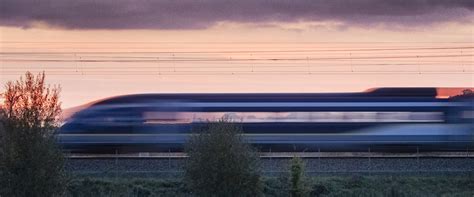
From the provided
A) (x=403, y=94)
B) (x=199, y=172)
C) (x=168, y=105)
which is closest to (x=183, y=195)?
(x=199, y=172)

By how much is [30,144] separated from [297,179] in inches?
363

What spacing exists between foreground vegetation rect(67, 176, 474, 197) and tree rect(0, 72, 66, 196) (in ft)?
15.8

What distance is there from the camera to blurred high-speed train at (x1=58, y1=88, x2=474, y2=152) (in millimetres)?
40750

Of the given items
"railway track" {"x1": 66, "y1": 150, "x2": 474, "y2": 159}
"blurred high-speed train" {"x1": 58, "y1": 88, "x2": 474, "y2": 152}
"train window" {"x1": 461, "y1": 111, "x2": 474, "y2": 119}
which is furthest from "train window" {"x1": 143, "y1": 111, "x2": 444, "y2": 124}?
"railway track" {"x1": 66, "y1": 150, "x2": 474, "y2": 159}

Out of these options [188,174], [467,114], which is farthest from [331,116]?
[188,174]

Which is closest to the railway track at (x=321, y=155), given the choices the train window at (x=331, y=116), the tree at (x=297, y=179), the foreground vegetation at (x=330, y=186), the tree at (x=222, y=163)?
the train window at (x=331, y=116)

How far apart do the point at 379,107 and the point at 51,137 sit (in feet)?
58.6

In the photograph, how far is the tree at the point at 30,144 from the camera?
26.5 metres

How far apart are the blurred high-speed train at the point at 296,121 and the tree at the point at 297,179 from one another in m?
8.33

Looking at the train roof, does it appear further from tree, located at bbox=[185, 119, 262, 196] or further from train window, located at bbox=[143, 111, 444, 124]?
tree, located at bbox=[185, 119, 262, 196]

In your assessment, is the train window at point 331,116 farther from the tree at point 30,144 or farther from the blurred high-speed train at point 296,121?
the tree at point 30,144

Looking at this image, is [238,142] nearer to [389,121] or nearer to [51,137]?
[51,137]

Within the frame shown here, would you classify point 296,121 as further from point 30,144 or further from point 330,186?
point 30,144

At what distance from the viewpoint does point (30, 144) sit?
2689cm
